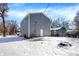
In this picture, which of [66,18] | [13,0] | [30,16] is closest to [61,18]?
[66,18]

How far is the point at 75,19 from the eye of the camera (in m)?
5.30

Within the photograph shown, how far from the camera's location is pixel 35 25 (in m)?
5.31

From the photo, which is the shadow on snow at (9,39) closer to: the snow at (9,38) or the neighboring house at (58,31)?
the snow at (9,38)

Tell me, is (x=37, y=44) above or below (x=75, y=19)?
below

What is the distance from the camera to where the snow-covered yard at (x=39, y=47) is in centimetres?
525

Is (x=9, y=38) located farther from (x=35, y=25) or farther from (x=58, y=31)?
(x=58, y=31)

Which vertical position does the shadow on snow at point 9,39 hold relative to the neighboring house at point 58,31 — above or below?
below

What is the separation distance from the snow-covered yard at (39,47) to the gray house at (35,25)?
99mm

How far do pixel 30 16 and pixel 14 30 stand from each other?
35 cm

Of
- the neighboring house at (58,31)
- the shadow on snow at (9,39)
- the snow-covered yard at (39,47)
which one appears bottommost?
the snow-covered yard at (39,47)

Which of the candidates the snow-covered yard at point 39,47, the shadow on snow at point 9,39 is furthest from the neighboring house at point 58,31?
the shadow on snow at point 9,39

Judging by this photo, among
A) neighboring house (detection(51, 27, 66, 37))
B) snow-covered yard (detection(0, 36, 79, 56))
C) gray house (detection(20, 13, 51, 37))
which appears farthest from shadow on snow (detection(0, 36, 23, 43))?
neighboring house (detection(51, 27, 66, 37))

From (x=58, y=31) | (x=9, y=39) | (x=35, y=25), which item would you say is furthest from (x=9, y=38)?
(x=58, y=31)

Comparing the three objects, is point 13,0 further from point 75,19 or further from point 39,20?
point 75,19
